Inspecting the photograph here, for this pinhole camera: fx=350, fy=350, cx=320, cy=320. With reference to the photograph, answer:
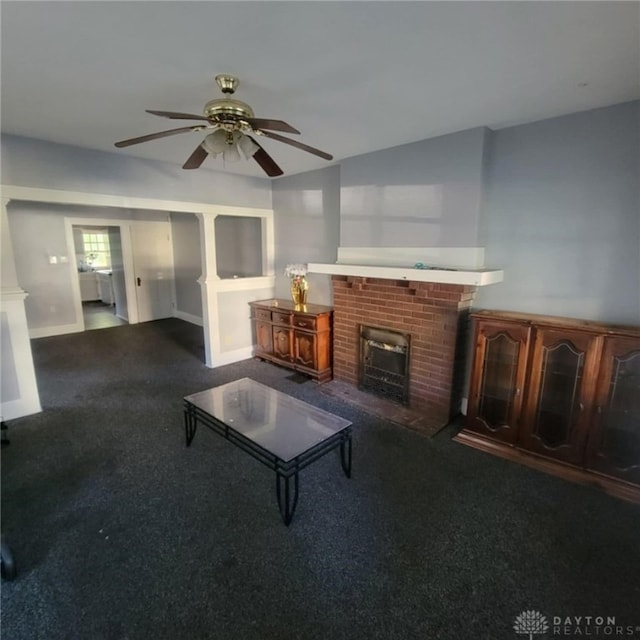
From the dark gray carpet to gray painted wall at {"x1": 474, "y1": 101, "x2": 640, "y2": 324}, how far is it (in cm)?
135

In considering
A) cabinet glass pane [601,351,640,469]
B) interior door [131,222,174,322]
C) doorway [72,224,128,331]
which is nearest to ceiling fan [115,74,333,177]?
cabinet glass pane [601,351,640,469]

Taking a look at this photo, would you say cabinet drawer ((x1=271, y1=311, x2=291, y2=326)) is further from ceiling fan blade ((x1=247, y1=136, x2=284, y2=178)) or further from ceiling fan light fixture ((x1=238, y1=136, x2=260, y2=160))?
ceiling fan light fixture ((x1=238, y1=136, x2=260, y2=160))

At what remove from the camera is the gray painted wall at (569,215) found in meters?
2.41

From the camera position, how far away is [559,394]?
254cm

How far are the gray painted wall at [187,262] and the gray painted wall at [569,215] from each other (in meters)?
5.24

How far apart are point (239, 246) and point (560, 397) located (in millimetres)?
4680

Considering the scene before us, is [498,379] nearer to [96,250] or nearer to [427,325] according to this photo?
[427,325]

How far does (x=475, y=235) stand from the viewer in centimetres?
Result: 296

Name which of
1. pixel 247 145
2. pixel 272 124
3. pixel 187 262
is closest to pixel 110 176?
pixel 247 145

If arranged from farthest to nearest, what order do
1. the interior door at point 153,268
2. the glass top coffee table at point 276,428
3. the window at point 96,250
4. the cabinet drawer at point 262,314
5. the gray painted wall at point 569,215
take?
the window at point 96,250 < the interior door at point 153,268 < the cabinet drawer at point 262,314 < the gray painted wall at point 569,215 < the glass top coffee table at point 276,428

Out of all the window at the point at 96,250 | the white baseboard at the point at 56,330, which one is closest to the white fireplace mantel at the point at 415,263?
the white baseboard at the point at 56,330

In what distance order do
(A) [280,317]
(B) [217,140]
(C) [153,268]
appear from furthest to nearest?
1. (C) [153,268]
2. (A) [280,317]
3. (B) [217,140]

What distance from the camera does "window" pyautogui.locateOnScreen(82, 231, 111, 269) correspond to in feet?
31.2

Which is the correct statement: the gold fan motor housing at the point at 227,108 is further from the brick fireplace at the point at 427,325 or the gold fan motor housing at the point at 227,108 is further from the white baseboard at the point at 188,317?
the white baseboard at the point at 188,317
